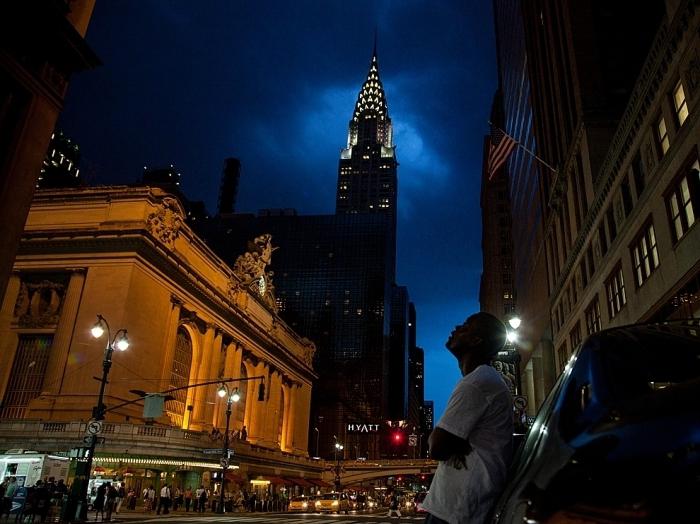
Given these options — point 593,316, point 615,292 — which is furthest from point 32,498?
point 593,316

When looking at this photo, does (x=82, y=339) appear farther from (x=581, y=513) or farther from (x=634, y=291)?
(x=581, y=513)

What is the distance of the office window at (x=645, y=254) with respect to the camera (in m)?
20.7

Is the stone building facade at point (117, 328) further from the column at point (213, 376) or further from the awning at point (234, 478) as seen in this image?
the awning at point (234, 478)

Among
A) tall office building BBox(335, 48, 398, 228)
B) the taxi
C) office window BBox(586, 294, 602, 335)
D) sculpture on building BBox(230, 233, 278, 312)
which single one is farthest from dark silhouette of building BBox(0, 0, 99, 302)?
tall office building BBox(335, 48, 398, 228)

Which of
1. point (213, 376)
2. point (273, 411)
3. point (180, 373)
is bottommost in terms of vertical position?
point (273, 411)

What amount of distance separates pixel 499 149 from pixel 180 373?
3783cm

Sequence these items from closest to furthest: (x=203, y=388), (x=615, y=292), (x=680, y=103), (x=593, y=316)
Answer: (x=680, y=103) < (x=615, y=292) < (x=593, y=316) < (x=203, y=388)

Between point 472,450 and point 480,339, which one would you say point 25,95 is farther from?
point 472,450

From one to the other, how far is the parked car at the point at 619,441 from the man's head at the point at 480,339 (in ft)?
4.00

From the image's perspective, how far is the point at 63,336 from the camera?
41219mm

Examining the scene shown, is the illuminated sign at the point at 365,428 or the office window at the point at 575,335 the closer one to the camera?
the office window at the point at 575,335

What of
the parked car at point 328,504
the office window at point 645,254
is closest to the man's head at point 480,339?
the office window at point 645,254

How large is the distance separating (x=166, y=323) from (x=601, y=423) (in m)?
48.4

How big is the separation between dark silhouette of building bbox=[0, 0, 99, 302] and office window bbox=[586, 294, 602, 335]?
1020 inches
